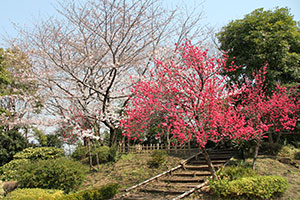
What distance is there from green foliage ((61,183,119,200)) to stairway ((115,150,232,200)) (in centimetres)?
38

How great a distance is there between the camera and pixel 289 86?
412 inches

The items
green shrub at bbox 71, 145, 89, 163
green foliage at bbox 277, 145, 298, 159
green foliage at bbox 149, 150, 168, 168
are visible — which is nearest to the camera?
green foliage at bbox 277, 145, 298, 159

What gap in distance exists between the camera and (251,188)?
20.2ft

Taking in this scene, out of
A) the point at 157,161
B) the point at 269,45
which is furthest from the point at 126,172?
the point at 269,45

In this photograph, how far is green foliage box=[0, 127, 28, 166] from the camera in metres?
12.4

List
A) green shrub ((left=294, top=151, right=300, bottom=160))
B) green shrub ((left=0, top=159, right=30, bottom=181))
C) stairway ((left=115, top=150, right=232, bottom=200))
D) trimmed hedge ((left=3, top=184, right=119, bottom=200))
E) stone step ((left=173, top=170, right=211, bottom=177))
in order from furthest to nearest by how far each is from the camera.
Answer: green shrub ((left=294, top=151, right=300, bottom=160)) < green shrub ((left=0, top=159, right=30, bottom=181)) < stone step ((left=173, top=170, right=211, bottom=177)) < stairway ((left=115, top=150, right=232, bottom=200)) < trimmed hedge ((left=3, top=184, right=119, bottom=200))

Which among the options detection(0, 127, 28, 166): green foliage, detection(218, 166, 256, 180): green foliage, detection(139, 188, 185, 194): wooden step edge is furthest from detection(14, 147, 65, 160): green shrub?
detection(218, 166, 256, 180): green foliage

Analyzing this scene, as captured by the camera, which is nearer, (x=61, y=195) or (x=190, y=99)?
(x=190, y=99)

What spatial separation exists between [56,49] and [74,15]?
159 cm

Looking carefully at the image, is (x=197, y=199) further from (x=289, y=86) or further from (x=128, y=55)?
(x=289, y=86)

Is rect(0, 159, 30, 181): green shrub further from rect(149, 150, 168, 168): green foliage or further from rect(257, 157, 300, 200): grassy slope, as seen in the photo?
rect(257, 157, 300, 200): grassy slope

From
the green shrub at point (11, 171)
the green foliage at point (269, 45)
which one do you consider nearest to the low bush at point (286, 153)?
the green foliage at point (269, 45)

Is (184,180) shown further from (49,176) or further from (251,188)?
(49,176)

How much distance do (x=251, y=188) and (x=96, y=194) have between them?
4498 millimetres
